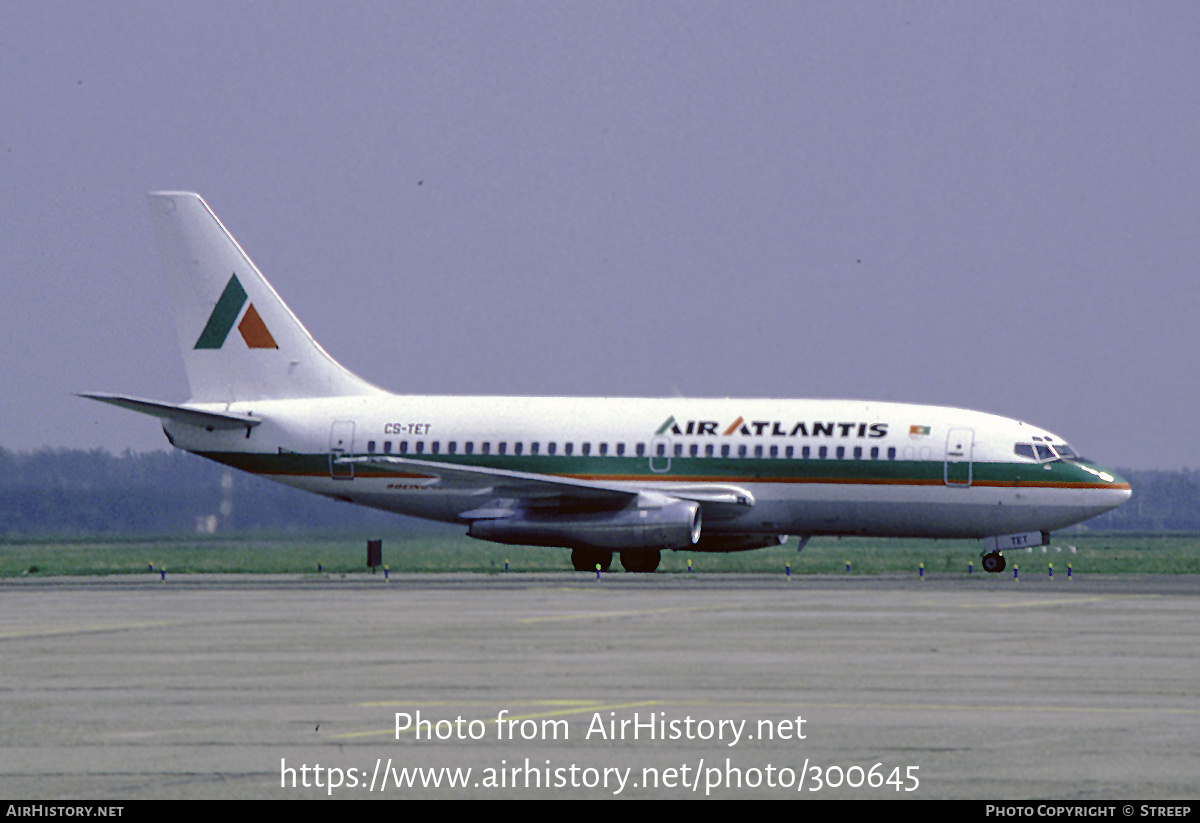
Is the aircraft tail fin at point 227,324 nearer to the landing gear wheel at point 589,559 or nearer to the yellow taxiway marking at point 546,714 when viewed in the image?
the landing gear wheel at point 589,559

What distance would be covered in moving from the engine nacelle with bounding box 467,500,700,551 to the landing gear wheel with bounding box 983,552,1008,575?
751 cm

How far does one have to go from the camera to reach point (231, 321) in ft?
172

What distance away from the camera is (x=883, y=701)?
16688 mm

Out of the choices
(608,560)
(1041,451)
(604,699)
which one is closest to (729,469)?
(608,560)

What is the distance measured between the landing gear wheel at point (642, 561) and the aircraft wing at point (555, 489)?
2.20 metres

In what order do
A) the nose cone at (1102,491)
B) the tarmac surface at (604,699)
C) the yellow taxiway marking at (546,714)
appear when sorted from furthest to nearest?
the nose cone at (1102,491) < the yellow taxiway marking at (546,714) < the tarmac surface at (604,699)

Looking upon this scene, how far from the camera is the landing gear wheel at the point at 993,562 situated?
45.0 metres

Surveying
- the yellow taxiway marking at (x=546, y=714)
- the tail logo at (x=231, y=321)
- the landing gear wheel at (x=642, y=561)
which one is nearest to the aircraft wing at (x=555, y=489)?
the landing gear wheel at (x=642, y=561)

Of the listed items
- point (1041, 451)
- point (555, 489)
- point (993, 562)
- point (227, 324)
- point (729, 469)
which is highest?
point (227, 324)

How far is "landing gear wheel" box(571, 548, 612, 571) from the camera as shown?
4872cm

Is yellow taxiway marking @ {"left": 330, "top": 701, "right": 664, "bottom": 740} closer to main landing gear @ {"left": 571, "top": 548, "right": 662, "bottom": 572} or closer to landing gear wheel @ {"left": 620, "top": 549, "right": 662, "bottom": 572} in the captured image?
main landing gear @ {"left": 571, "top": 548, "right": 662, "bottom": 572}

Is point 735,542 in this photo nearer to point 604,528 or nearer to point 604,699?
point 604,528

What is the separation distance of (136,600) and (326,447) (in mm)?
15687

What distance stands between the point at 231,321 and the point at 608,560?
13.7m
